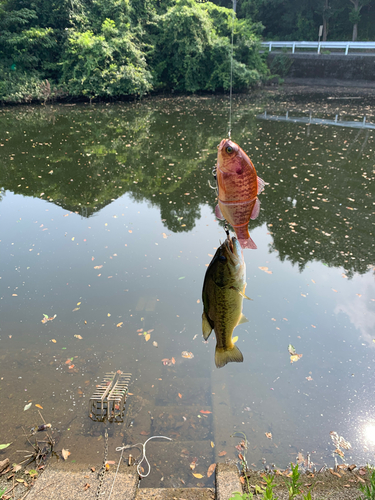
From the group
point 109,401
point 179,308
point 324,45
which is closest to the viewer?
point 109,401

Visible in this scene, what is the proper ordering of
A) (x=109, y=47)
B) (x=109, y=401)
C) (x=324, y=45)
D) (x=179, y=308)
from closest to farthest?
(x=109, y=401)
(x=179, y=308)
(x=109, y=47)
(x=324, y=45)

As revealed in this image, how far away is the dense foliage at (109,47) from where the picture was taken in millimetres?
18359

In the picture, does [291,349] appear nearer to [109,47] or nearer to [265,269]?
[265,269]

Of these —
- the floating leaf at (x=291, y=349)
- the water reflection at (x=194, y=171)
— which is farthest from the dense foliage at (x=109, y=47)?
the floating leaf at (x=291, y=349)

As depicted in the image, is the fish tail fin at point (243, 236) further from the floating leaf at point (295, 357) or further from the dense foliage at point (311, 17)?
the dense foliage at point (311, 17)

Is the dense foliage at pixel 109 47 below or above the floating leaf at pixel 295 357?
above

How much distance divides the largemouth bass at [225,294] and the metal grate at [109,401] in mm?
2529

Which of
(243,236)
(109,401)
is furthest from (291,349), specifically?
(243,236)

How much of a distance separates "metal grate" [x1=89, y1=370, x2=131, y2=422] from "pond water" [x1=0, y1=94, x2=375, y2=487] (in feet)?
0.35

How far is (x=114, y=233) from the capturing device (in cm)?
713

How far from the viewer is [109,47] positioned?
1795cm

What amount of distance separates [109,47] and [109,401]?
19.5 metres

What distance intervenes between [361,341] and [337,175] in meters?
6.17

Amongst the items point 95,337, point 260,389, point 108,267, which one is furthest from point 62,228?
point 260,389
